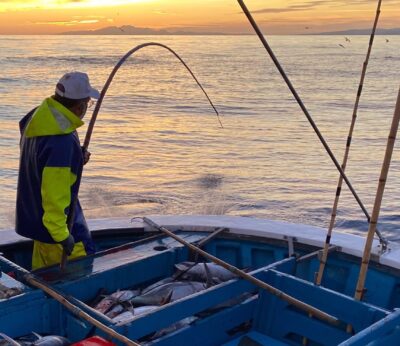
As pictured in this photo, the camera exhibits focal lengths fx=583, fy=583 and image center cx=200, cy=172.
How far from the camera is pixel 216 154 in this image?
18.2 metres

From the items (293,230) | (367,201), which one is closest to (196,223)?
(293,230)

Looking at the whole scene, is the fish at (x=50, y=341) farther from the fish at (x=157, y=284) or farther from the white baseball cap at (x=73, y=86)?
the white baseball cap at (x=73, y=86)

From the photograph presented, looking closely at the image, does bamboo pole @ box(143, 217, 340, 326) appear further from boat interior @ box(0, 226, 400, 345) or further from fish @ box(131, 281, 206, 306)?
fish @ box(131, 281, 206, 306)

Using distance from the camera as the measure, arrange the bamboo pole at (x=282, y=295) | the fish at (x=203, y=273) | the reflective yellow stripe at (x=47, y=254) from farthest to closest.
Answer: the fish at (x=203, y=273), the reflective yellow stripe at (x=47, y=254), the bamboo pole at (x=282, y=295)

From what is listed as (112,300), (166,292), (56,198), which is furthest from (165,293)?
(56,198)

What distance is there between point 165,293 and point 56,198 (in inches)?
45.3

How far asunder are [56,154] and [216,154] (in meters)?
14.4

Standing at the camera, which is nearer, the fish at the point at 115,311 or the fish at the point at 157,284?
the fish at the point at 115,311

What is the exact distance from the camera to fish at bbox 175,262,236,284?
15.8 feet

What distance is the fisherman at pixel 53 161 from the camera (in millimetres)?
4004

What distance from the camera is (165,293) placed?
4.50m

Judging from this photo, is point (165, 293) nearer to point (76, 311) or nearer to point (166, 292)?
point (166, 292)

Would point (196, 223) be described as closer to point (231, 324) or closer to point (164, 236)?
point (164, 236)

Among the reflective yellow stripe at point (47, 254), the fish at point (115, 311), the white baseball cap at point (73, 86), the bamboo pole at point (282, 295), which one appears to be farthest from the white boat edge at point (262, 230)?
the white baseball cap at point (73, 86)
